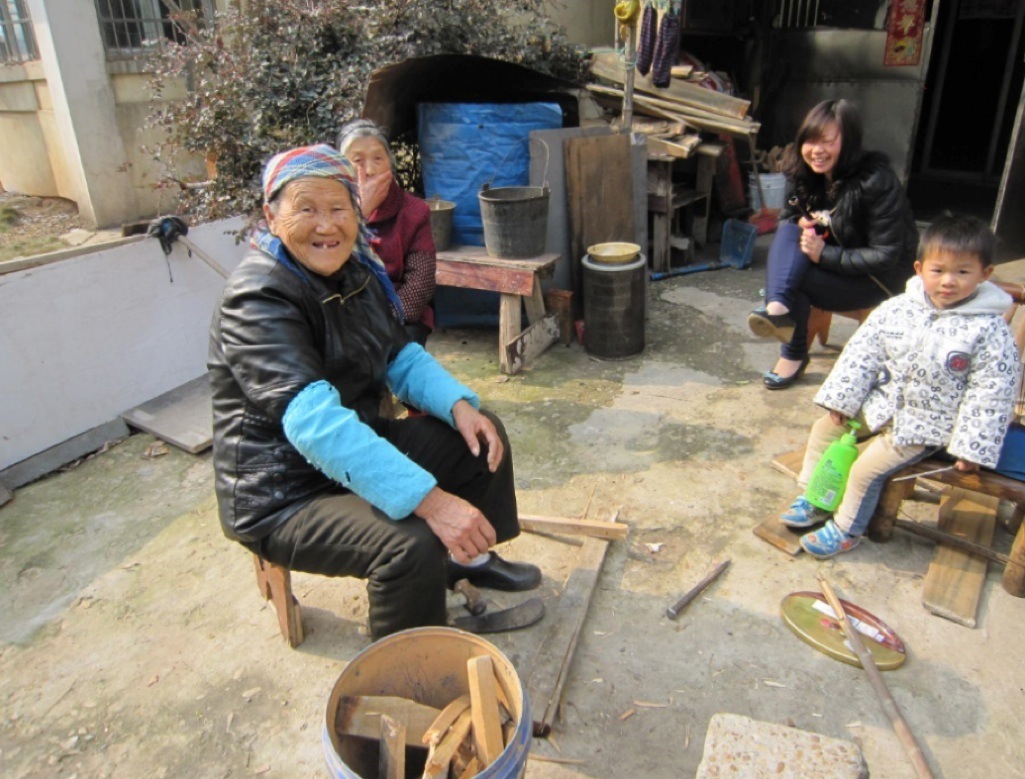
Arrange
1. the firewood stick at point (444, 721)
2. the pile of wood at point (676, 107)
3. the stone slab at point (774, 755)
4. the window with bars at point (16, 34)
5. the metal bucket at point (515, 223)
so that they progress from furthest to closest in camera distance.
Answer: the window with bars at point (16, 34), the pile of wood at point (676, 107), the metal bucket at point (515, 223), the firewood stick at point (444, 721), the stone slab at point (774, 755)

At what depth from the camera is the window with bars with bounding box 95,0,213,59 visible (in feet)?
26.6

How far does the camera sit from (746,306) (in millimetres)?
5691

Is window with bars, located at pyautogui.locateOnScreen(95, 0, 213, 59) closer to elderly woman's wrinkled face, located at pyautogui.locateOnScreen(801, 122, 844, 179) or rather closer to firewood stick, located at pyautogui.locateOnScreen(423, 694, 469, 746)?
elderly woman's wrinkled face, located at pyautogui.locateOnScreen(801, 122, 844, 179)

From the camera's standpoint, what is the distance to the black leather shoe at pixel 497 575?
2834 mm

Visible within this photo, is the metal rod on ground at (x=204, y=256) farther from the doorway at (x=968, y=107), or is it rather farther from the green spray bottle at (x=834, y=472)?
the doorway at (x=968, y=107)

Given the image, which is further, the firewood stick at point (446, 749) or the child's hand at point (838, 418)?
the child's hand at point (838, 418)

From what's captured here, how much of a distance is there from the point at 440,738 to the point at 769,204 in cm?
690

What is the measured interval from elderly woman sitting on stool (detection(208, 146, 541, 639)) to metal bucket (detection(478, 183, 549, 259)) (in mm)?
2357

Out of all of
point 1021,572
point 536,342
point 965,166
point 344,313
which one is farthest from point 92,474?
point 965,166

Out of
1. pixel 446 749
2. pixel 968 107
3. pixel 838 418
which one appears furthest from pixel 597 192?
pixel 968 107

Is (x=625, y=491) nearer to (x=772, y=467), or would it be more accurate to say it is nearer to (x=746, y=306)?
(x=772, y=467)

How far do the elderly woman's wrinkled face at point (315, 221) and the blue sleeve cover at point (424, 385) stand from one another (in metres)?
0.51

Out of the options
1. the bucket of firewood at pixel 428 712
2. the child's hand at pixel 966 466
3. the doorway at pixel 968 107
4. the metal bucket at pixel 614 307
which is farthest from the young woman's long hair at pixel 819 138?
the doorway at pixel 968 107

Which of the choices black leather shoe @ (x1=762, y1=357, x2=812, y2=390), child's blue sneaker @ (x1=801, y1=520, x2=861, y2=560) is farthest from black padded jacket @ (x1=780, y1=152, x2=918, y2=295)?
child's blue sneaker @ (x1=801, y1=520, x2=861, y2=560)
